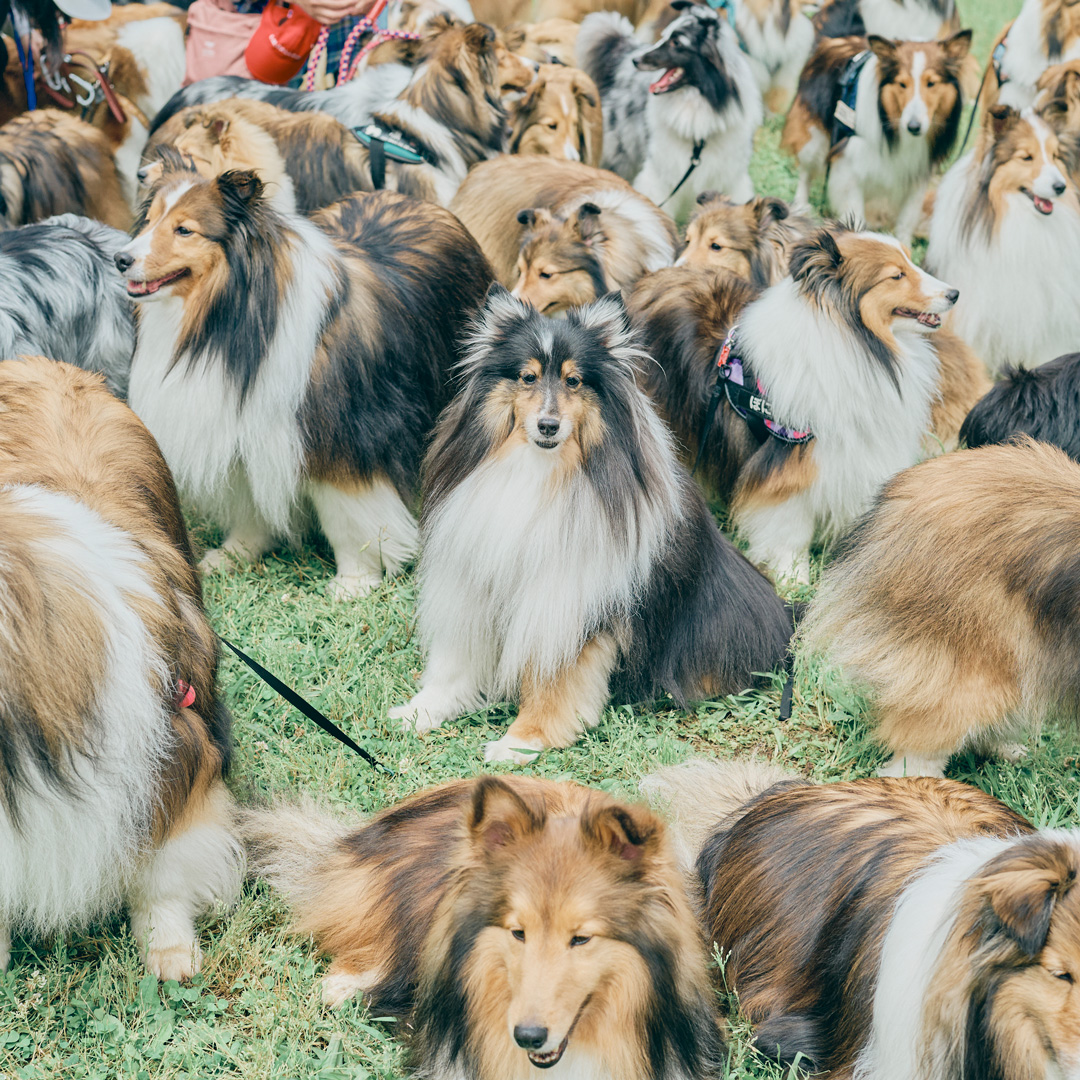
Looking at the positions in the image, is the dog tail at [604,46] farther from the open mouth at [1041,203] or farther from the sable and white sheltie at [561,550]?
the sable and white sheltie at [561,550]

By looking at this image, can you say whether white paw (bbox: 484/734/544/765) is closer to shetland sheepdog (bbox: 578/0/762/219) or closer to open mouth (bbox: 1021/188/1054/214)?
open mouth (bbox: 1021/188/1054/214)

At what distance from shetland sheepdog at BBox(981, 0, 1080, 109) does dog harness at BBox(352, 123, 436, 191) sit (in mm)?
4300

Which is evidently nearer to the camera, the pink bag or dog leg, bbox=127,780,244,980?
dog leg, bbox=127,780,244,980

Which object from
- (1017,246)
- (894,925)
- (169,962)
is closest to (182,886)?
(169,962)

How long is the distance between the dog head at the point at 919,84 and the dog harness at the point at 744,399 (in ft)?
11.0

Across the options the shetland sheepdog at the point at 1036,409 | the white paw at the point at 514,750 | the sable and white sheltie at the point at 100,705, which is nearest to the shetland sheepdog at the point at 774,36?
the shetland sheepdog at the point at 1036,409

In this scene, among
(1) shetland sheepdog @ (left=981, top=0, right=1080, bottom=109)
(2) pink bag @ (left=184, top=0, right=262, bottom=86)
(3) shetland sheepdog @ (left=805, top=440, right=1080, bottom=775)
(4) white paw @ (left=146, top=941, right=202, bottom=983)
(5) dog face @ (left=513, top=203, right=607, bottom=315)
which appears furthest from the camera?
A: (1) shetland sheepdog @ (left=981, top=0, right=1080, bottom=109)

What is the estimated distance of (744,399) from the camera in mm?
4766

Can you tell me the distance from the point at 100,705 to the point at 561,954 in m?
1.13

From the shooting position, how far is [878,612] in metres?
3.51

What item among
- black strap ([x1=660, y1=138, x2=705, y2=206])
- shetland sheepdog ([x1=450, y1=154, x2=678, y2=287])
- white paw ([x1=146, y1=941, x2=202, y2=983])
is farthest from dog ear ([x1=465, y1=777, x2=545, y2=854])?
black strap ([x1=660, y1=138, x2=705, y2=206])

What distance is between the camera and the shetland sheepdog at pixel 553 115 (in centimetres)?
740

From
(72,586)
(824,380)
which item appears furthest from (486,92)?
(72,586)

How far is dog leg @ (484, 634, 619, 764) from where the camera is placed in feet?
12.8
